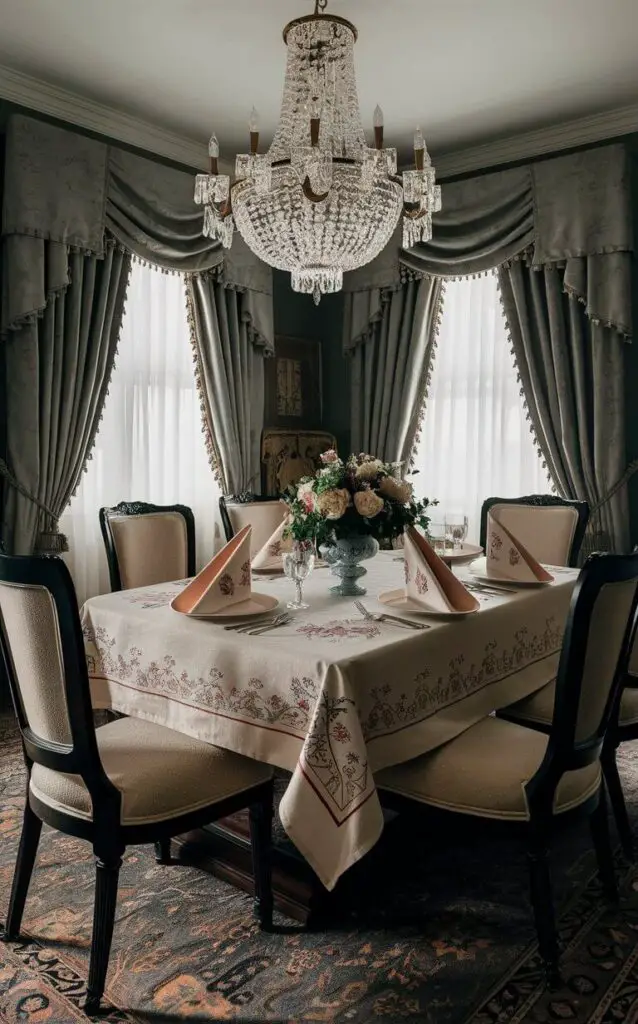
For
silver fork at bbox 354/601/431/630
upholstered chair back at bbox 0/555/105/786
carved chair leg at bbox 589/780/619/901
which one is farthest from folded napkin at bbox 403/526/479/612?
upholstered chair back at bbox 0/555/105/786

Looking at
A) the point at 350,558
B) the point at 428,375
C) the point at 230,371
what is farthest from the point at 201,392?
the point at 350,558

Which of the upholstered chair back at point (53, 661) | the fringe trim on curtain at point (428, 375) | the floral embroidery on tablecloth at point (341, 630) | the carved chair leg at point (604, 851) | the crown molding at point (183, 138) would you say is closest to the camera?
the upholstered chair back at point (53, 661)

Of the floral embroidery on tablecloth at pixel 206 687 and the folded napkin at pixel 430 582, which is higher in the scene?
the folded napkin at pixel 430 582

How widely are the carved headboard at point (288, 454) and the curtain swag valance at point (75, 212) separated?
115 cm

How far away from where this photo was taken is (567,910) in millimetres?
2057

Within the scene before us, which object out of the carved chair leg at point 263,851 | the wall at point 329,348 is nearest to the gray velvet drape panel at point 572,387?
the wall at point 329,348

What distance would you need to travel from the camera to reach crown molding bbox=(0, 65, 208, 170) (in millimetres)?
A: 3578

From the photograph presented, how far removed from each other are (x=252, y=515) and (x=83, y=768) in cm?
196

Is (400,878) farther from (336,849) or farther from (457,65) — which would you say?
(457,65)

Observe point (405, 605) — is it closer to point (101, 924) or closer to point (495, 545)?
point (495, 545)

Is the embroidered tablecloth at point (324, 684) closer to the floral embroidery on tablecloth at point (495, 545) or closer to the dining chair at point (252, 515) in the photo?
the floral embroidery on tablecloth at point (495, 545)

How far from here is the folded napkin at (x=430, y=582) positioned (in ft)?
6.98

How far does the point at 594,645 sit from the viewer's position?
179 centimetres

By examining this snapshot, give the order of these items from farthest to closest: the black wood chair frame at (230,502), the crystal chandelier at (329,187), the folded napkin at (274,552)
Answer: the black wood chair frame at (230,502), the folded napkin at (274,552), the crystal chandelier at (329,187)
